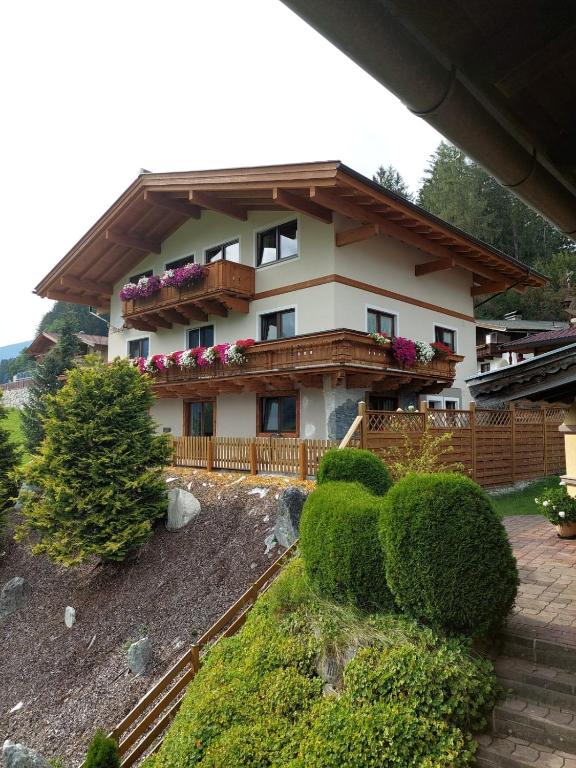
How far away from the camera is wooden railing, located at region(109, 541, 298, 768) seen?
648 cm

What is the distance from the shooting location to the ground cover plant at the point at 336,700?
4.66m

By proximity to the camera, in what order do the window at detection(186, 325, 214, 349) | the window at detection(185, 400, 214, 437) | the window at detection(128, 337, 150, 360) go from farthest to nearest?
the window at detection(128, 337, 150, 360)
the window at detection(185, 400, 214, 437)
the window at detection(186, 325, 214, 349)

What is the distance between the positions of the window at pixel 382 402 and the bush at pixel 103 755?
1284 cm

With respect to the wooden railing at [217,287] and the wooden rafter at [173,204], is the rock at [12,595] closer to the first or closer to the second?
the wooden railing at [217,287]

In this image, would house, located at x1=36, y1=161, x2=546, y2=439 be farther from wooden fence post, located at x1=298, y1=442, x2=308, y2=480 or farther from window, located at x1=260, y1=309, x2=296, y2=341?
wooden fence post, located at x1=298, y1=442, x2=308, y2=480

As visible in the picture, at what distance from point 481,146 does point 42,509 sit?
1237 centimetres

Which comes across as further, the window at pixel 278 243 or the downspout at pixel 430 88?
the window at pixel 278 243

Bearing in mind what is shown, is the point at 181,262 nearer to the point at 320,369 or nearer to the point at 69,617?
the point at 320,369

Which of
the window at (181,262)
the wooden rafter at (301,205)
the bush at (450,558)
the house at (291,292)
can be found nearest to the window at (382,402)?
the house at (291,292)

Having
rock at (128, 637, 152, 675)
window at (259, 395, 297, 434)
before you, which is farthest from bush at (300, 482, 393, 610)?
window at (259, 395, 297, 434)

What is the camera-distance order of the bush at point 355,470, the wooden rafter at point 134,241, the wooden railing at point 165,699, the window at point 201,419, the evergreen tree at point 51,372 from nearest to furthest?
the wooden railing at point 165,699 → the bush at point 355,470 → the window at point 201,419 → the wooden rafter at point 134,241 → the evergreen tree at point 51,372

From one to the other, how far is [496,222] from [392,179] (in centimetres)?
1317

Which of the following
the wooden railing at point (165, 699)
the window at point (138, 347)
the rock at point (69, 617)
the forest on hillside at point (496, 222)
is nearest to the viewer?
the wooden railing at point (165, 699)

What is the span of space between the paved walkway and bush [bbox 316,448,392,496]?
7.98 ft
